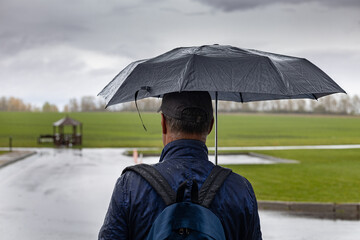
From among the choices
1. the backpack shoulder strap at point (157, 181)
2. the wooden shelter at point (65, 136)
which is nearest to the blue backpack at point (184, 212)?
the backpack shoulder strap at point (157, 181)

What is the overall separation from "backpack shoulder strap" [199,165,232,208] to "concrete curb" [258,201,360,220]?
7656 mm

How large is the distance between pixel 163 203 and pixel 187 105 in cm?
50

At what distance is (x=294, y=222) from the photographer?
8805 mm

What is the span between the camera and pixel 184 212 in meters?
1.93

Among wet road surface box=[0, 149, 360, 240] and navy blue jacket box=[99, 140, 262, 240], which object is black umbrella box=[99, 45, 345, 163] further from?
wet road surface box=[0, 149, 360, 240]

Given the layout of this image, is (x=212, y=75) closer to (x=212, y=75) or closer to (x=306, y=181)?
(x=212, y=75)

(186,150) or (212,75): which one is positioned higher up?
(212,75)

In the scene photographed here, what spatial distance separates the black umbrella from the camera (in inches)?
110

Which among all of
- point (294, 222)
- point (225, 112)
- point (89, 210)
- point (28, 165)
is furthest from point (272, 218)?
point (225, 112)

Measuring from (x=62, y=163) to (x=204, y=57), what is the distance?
1859 cm

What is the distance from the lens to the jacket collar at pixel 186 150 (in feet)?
7.27

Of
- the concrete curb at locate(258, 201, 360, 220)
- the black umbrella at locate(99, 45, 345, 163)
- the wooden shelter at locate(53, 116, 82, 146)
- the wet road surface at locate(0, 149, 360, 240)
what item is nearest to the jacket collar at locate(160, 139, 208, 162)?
the black umbrella at locate(99, 45, 345, 163)

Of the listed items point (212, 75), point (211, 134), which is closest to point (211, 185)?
point (212, 75)

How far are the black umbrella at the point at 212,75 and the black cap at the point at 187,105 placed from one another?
0.19 metres
